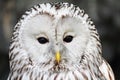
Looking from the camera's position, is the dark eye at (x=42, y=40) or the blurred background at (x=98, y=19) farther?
the blurred background at (x=98, y=19)

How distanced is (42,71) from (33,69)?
6 centimetres

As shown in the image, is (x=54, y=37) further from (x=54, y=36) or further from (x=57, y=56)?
(x=57, y=56)

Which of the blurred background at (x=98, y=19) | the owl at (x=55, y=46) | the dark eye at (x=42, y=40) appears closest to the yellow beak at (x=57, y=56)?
the owl at (x=55, y=46)

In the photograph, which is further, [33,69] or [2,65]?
[2,65]

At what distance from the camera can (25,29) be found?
567cm

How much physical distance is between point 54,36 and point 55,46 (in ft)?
0.21

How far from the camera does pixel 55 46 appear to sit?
5527mm

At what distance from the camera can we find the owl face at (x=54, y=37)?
5.53 meters

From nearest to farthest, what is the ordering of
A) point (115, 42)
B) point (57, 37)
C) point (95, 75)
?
point (57, 37) < point (95, 75) < point (115, 42)

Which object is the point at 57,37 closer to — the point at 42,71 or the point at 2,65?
the point at 42,71

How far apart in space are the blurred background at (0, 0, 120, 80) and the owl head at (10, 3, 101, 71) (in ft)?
9.74

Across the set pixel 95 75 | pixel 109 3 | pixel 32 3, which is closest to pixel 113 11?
pixel 109 3

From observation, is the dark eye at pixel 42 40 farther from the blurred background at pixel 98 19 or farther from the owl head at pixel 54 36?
the blurred background at pixel 98 19

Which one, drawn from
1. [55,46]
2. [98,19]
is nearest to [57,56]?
[55,46]
